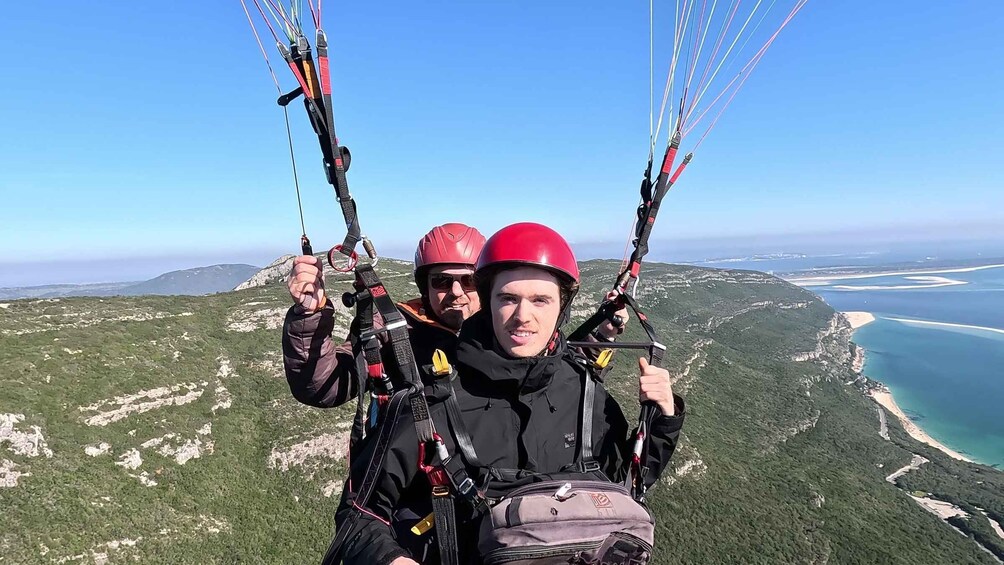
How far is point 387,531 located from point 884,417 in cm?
14964

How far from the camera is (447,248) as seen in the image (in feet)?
18.0

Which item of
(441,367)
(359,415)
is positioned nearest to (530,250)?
(441,367)

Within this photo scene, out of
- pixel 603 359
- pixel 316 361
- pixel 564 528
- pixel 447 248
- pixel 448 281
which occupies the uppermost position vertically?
pixel 447 248

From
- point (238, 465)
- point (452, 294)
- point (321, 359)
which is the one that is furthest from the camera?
point (238, 465)

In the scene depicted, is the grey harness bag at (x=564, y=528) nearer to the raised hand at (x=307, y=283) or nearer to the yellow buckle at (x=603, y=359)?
the yellow buckle at (x=603, y=359)

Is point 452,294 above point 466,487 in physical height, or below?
above

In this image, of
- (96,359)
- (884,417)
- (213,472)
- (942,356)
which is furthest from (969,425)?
(96,359)

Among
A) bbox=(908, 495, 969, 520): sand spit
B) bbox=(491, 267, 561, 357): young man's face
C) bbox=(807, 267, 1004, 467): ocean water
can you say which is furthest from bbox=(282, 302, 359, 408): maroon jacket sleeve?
bbox=(807, 267, 1004, 467): ocean water

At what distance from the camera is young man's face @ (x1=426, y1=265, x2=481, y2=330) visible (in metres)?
5.18

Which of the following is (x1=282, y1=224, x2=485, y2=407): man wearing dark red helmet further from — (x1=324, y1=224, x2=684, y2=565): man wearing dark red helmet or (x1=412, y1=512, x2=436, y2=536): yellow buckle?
(x1=412, y1=512, x2=436, y2=536): yellow buckle

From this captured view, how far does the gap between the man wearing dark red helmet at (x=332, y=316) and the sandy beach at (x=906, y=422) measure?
14090 centimetres

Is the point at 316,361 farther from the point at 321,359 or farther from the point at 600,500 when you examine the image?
the point at 600,500

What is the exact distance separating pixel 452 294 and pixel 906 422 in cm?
15475

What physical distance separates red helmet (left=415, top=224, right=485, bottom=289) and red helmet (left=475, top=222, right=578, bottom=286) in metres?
2.06
